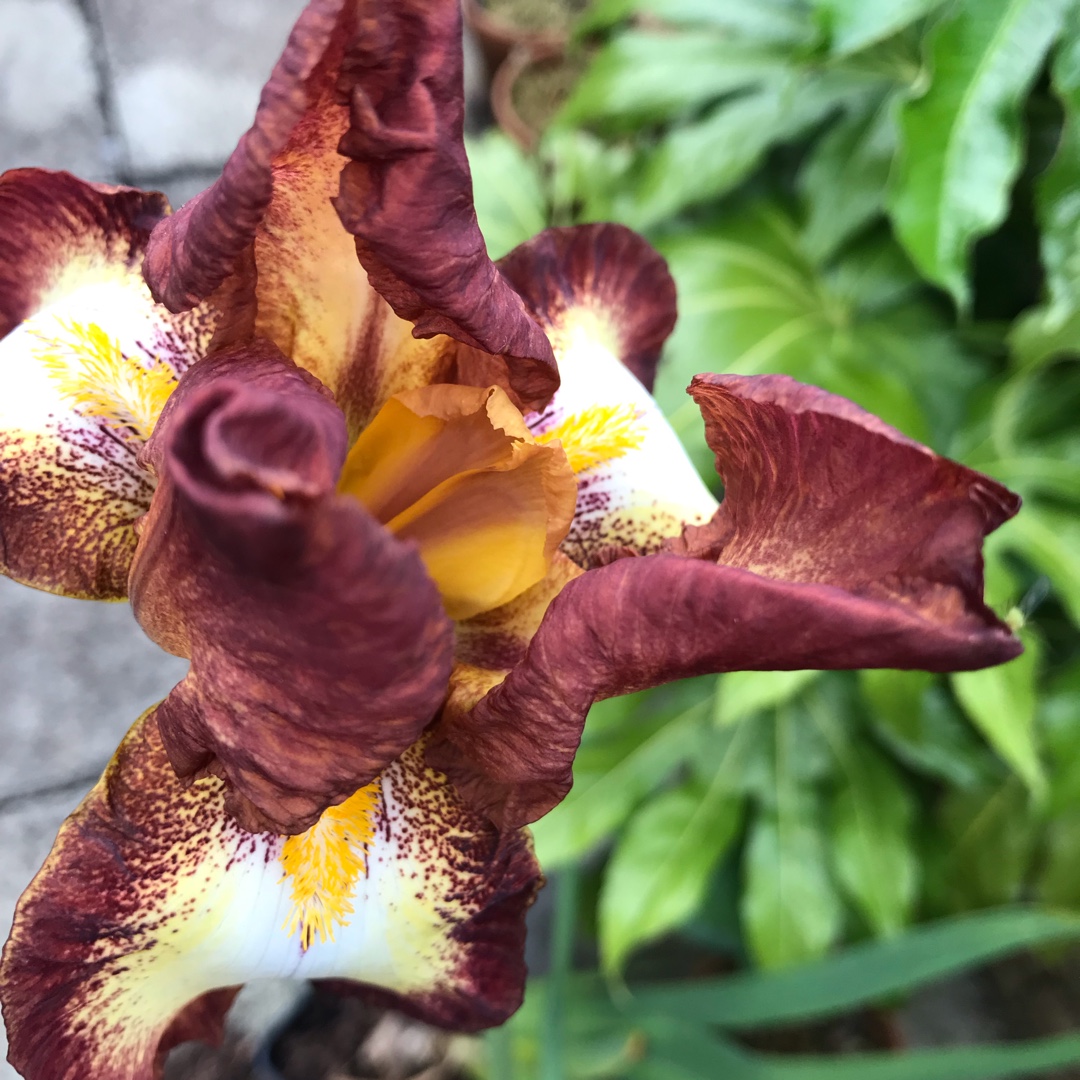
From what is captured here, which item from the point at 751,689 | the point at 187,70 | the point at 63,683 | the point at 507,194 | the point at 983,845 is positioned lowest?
the point at 983,845

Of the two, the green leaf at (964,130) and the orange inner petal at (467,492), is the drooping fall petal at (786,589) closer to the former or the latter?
A: the orange inner petal at (467,492)

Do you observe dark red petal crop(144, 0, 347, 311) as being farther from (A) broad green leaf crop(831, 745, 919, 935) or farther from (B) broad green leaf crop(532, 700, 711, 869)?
(A) broad green leaf crop(831, 745, 919, 935)

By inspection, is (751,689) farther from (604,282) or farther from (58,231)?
(58,231)

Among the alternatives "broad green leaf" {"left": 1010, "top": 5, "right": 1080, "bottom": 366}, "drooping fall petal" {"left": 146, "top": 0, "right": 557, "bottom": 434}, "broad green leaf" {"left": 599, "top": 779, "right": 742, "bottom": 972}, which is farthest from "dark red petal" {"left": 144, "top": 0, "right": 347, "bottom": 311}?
"broad green leaf" {"left": 599, "top": 779, "right": 742, "bottom": 972}

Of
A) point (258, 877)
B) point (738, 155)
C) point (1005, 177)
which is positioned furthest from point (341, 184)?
point (738, 155)

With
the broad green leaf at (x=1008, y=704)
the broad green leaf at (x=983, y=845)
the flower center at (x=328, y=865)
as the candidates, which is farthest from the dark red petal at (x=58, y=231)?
the broad green leaf at (x=983, y=845)

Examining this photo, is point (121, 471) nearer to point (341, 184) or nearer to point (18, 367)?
point (18, 367)

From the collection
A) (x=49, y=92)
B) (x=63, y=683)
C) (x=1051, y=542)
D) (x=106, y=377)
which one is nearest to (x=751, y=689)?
(x=1051, y=542)
